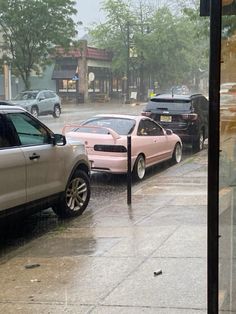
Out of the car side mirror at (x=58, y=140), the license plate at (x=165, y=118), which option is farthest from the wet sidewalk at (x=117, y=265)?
the license plate at (x=165, y=118)

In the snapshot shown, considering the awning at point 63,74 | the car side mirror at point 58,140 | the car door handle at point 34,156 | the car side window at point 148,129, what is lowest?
the car side window at point 148,129

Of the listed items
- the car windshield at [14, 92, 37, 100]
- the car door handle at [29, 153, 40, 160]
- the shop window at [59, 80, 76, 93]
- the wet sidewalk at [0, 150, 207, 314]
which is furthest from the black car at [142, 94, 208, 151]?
the shop window at [59, 80, 76, 93]

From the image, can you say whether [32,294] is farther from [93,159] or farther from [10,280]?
[93,159]

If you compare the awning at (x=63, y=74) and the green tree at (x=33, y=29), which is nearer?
the green tree at (x=33, y=29)

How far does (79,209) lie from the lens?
771 cm

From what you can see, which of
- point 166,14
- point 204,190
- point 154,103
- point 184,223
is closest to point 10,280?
point 184,223

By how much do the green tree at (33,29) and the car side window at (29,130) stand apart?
31023 mm

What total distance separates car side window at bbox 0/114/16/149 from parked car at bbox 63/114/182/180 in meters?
4.37

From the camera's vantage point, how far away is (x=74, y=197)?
7.63 metres

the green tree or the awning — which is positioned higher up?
the green tree

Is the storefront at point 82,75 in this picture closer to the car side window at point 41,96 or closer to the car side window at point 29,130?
the car side window at point 41,96

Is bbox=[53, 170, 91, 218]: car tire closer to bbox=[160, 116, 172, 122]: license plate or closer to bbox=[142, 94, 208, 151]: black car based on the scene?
bbox=[142, 94, 208, 151]: black car

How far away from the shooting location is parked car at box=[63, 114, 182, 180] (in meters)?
10.5

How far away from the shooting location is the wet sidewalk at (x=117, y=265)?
421 cm
